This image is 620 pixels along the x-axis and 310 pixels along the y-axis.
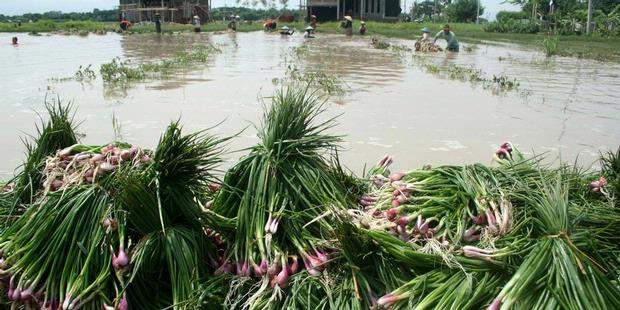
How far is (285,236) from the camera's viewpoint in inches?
108

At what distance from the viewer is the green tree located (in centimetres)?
5909

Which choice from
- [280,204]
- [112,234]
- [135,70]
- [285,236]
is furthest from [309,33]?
[112,234]

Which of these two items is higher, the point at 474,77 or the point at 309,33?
the point at 309,33

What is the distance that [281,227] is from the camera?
9.05ft

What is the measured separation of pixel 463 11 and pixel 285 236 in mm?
62170

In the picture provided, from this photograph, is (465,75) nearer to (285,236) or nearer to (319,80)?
(319,80)

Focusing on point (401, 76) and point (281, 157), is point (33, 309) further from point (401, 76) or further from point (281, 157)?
point (401, 76)

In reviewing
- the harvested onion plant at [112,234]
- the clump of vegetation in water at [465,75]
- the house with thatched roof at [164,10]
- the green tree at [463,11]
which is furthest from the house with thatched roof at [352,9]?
the harvested onion plant at [112,234]

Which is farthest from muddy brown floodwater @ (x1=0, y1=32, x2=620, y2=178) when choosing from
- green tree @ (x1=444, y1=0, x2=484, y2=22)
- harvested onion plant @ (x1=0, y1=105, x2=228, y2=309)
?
green tree @ (x1=444, y1=0, x2=484, y2=22)

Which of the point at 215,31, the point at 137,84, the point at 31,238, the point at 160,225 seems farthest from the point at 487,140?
the point at 215,31

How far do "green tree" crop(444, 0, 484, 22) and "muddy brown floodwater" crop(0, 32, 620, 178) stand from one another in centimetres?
4688

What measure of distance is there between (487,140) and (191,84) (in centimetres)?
679

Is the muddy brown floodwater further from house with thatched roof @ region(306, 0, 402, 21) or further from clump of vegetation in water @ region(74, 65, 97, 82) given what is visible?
house with thatched roof @ region(306, 0, 402, 21)

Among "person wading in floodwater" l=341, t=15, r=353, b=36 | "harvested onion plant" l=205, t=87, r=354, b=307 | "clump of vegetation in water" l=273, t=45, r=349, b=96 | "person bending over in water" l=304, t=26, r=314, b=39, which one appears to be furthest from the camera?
"person wading in floodwater" l=341, t=15, r=353, b=36
